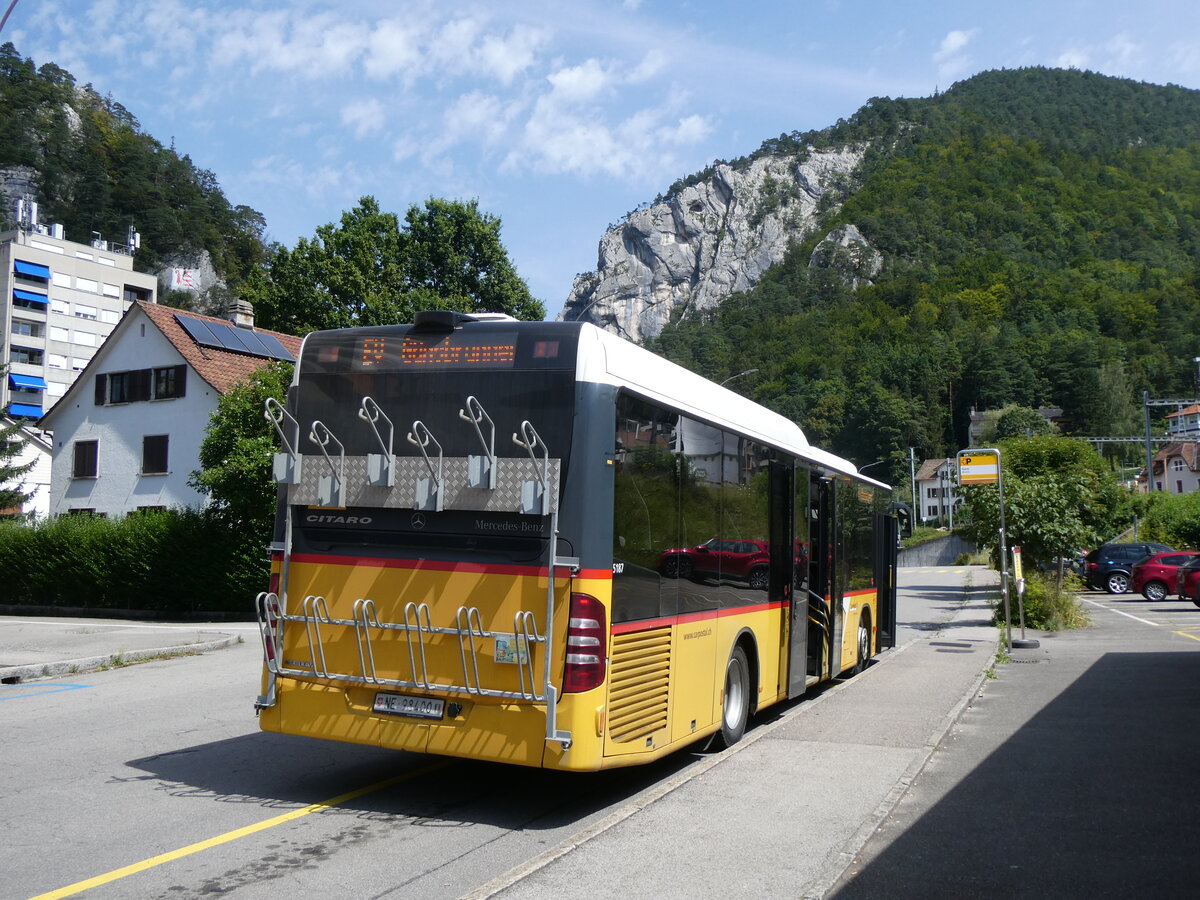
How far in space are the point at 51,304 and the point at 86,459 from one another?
72.0 m

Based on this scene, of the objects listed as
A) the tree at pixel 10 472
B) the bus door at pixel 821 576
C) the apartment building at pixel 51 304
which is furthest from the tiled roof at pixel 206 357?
the apartment building at pixel 51 304

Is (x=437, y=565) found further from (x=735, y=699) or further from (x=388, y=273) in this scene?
(x=388, y=273)

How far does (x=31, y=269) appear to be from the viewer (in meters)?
97.6

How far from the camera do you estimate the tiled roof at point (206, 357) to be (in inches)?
1341

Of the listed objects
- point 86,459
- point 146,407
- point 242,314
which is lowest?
point 86,459

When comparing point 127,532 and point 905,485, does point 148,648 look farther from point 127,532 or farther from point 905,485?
point 905,485

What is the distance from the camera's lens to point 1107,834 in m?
6.42

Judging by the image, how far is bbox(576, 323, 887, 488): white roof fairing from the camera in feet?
22.0

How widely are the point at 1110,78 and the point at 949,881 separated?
20939 centimetres

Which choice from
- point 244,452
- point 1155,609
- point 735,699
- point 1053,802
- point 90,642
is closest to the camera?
point 1053,802

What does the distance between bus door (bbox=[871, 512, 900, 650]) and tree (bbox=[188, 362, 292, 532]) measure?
544 inches

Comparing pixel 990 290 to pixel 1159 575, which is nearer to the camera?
pixel 1159 575

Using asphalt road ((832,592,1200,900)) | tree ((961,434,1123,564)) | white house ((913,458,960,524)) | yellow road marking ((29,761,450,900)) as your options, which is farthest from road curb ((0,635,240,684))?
white house ((913,458,960,524))

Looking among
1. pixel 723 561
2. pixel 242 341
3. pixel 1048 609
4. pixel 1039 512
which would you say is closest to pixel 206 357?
pixel 242 341
